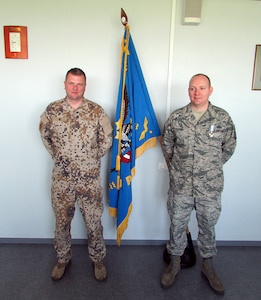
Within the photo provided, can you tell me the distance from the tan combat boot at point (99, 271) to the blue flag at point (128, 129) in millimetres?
318

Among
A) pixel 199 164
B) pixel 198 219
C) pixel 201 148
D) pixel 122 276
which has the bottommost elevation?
pixel 122 276

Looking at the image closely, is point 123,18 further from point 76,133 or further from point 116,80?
point 76,133

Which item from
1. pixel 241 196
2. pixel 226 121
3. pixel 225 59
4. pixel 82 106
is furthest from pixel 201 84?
pixel 241 196

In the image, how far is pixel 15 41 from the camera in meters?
2.31

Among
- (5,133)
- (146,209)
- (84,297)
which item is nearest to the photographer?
(84,297)

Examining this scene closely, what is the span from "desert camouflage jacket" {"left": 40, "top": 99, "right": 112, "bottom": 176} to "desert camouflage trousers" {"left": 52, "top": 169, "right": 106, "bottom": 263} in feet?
0.30

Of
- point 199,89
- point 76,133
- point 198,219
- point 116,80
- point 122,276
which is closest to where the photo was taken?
point 199,89

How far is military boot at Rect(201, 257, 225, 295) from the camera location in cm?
210

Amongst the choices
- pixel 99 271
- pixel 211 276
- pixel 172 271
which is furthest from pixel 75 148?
pixel 211 276

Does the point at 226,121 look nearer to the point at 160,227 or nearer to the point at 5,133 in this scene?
the point at 160,227

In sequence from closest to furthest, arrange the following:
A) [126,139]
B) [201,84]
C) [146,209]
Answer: [201,84], [126,139], [146,209]

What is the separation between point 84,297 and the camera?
80.0 inches

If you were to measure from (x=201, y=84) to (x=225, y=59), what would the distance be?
0.69m

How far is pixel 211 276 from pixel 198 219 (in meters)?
0.48
